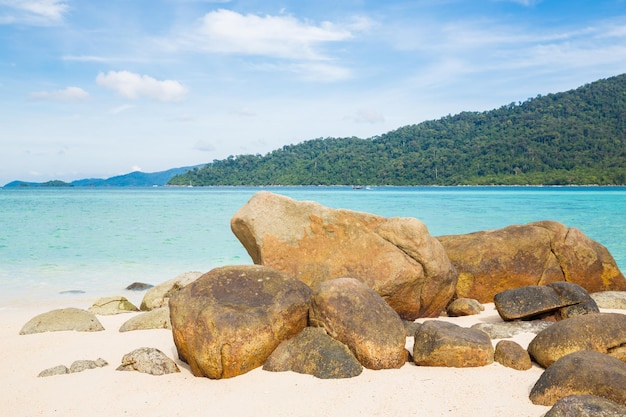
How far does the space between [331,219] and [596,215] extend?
37965 millimetres

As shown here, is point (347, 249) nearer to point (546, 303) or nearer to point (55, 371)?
point (546, 303)

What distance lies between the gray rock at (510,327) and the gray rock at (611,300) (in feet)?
8.62

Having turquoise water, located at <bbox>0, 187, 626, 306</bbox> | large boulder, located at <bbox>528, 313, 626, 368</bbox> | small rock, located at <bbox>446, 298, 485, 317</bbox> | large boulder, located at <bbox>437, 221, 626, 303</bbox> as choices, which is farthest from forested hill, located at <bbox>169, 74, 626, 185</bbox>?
large boulder, located at <bbox>528, 313, 626, 368</bbox>

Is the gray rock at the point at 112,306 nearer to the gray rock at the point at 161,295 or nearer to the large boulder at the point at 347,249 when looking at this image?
the gray rock at the point at 161,295

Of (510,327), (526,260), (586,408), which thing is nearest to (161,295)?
(510,327)

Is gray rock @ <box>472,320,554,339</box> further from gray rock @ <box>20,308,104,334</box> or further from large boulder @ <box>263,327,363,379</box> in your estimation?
gray rock @ <box>20,308,104,334</box>

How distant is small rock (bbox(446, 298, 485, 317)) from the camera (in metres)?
9.99

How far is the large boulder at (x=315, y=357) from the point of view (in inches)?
255

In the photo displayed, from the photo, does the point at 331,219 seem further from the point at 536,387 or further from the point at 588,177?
the point at 588,177

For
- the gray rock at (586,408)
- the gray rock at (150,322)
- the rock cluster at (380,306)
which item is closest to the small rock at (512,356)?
the rock cluster at (380,306)

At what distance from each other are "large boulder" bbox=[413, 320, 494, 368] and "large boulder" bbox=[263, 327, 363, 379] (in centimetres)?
86

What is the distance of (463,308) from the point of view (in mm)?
10000

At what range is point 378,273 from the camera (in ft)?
29.9

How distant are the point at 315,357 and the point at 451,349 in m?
1.65
